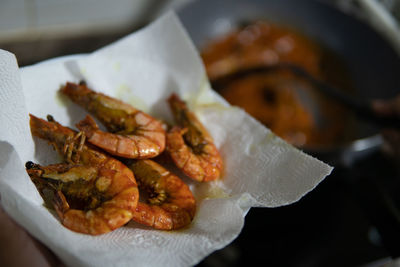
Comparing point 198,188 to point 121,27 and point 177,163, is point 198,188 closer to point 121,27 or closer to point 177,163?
point 177,163

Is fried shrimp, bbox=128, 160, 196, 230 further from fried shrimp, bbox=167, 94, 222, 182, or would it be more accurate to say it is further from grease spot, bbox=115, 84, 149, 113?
grease spot, bbox=115, 84, 149, 113

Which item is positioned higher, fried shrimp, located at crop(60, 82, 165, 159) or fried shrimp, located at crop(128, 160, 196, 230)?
fried shrimp, located at crop(60, 82, 165, 159)

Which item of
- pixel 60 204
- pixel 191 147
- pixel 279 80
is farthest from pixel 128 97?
pixel 279 80

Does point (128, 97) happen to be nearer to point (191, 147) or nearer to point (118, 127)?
point (118, 127)

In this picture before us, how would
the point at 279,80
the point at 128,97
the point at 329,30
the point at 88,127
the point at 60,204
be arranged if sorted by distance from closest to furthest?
1. the point at 60,204
2. the point at 88,127
3. the point at 128,97
4. the point at 279,80
5. the point at 329,30

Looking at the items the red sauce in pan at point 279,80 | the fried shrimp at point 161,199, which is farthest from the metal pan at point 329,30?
the fried shrimp at point 161,199

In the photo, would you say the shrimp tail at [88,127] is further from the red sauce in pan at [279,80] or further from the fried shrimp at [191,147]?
the red sauce in pan at [279,80]

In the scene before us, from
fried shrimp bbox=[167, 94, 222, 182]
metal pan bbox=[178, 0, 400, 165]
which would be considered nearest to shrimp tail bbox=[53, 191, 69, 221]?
fried shrimp bbox=[167, 94, 222, 182]
